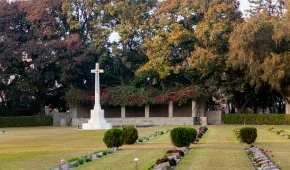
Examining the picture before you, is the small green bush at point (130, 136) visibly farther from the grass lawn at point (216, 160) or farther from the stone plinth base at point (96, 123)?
the stone plinth base at point (96, 123)

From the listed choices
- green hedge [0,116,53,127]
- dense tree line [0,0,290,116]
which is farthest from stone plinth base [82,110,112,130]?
green hedge [0,116,53,127]

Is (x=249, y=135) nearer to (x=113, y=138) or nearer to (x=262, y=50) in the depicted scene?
(x=113, y=138)

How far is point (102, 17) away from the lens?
5994cm

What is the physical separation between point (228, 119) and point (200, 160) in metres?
40.3

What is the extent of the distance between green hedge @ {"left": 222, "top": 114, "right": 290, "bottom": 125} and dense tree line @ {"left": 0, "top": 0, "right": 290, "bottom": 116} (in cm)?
232

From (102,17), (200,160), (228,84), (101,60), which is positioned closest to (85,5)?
(102,17)

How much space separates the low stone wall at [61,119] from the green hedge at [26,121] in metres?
0.70

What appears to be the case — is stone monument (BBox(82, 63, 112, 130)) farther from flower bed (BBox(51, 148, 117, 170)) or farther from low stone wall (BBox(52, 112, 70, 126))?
flower bed (BBox(51, 148, 117, 170))

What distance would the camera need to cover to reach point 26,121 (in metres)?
59.3

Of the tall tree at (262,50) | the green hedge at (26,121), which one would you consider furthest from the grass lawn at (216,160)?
the green hedge at (26,121)

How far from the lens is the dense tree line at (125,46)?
184ft

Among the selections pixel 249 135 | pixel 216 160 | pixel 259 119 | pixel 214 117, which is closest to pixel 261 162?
pixel 216 160

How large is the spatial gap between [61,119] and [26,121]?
370 centimetres

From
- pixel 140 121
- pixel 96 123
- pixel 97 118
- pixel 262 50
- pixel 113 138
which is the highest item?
pixel 262 50
